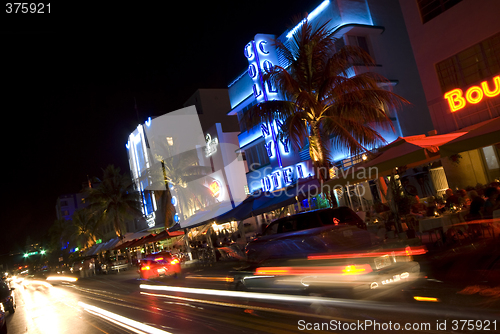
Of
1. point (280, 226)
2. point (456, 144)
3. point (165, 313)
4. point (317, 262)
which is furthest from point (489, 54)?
point (165, 313)

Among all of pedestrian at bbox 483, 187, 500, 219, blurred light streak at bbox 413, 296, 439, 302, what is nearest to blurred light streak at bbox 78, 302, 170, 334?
blurred light streak at bbox 413, 296, 439, 302

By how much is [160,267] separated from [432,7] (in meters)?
17.2

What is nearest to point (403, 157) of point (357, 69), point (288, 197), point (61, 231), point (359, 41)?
point (288, 197)

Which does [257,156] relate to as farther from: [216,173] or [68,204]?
[68,204]

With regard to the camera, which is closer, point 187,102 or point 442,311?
point 442,311

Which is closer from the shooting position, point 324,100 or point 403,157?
point 403,157

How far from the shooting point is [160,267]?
20.1m

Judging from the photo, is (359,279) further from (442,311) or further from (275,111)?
(275,111)

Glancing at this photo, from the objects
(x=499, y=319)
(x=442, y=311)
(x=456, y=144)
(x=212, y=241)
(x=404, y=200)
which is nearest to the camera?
(x=499, y=319)

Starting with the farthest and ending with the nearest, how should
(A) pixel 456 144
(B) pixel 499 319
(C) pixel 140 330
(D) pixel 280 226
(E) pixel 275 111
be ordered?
(E) pixel 275 111 < (D) pixel 280 226 < (A) pixel 456 144 < (C) pixel 140 330 < (B) pixel 499 319

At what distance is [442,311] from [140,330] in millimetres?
5580

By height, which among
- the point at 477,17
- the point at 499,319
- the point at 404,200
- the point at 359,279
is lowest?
the point at 499,319

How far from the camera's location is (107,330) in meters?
8.56

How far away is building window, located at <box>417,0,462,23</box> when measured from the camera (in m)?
15.6
